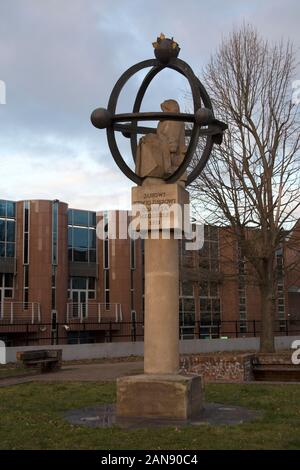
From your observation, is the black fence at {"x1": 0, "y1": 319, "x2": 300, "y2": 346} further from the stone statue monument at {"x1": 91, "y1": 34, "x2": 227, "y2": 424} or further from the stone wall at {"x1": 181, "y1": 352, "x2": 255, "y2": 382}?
the stone statue monument at {"x1": 91, "y1": 34, "x2": 227, "y2": 424}

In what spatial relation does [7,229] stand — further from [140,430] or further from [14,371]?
[140,430]

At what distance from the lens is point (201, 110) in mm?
8719

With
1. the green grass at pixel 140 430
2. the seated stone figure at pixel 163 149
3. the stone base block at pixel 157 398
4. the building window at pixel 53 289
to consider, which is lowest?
the green grass at pixel 140 430

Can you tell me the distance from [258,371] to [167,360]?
7050 mm

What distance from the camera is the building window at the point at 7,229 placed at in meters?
33.2

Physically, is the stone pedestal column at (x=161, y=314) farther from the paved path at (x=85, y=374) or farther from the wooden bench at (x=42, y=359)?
the wooden bench at (x=42, y=359)

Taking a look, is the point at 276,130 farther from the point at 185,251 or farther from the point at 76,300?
the point at 76,300

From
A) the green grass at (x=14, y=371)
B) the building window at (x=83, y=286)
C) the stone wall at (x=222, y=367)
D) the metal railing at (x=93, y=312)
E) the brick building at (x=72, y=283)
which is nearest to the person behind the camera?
the stone wall at (x=222, y=367)

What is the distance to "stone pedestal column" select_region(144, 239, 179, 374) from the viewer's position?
8.72 metres

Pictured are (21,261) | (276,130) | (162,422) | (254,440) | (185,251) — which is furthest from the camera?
(21,261)

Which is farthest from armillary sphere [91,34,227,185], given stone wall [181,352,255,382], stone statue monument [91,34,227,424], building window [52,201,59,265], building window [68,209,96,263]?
building window [68,209,96,263]

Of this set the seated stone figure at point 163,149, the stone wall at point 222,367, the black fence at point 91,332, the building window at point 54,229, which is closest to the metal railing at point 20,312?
the black fence at point 91,332

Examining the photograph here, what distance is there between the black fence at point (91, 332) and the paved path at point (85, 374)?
271 inches
